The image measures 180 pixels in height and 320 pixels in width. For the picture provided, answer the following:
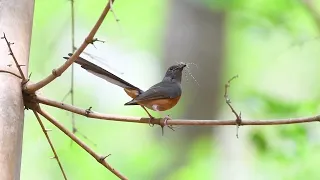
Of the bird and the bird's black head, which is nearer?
the bird

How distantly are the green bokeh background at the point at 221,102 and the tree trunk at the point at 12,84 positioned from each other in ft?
0.59

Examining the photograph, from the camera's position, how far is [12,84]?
3.28ft

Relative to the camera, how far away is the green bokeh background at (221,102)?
2.45m

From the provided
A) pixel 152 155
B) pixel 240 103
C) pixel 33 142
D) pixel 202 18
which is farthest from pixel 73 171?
pixel 240 103

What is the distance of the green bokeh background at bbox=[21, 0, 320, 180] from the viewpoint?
2.45 metres

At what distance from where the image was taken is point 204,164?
330 cm

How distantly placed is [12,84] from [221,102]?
3.13 metres

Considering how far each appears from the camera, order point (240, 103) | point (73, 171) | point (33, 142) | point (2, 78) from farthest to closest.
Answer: point (33, 142), point (73, 171), point (240, 103), point (2, 78)

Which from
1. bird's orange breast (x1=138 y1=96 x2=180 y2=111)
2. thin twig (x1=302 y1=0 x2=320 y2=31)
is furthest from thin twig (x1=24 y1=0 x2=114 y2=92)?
thin twig (x1=302 y1=0 x2=320 y2=31)

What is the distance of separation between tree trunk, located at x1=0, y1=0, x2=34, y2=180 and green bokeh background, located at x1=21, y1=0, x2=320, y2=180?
0.59ft

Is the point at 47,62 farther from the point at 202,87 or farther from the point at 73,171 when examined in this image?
the point at 202,87

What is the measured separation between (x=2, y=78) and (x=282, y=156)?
66.1 inches

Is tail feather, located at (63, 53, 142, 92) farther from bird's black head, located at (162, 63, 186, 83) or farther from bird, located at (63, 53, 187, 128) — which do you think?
bird's black head, located at (162, 63, 186, 83)

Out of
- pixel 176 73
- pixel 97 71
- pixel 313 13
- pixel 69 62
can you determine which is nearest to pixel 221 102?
pixel 313 13
